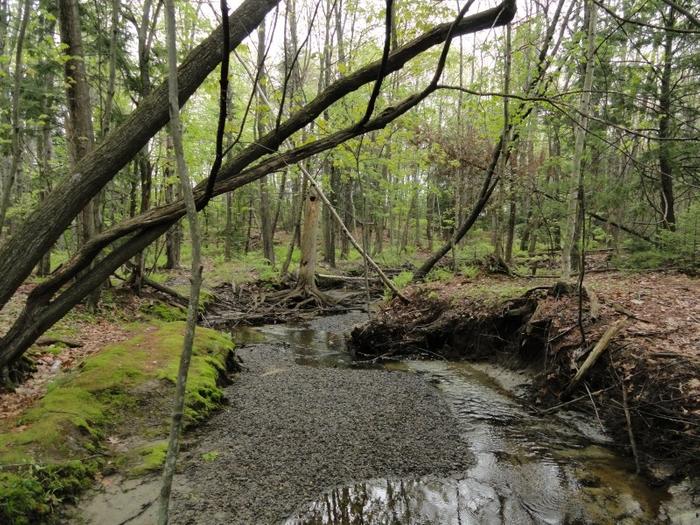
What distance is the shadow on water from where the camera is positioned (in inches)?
142

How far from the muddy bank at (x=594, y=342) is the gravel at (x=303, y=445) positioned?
1797 mm

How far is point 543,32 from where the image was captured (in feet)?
41.8

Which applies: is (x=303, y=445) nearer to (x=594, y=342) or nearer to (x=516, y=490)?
(x=516, y=490)

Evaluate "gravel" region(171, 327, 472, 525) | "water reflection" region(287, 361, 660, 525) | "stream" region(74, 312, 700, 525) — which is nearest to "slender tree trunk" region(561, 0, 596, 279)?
"stream" region(74, 312, 700, 525)

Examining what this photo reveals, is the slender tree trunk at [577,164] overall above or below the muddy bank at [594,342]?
above

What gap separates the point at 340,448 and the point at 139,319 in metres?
6.80

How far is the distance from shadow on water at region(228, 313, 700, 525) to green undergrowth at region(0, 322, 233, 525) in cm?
190

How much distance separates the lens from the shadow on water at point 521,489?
142 inches

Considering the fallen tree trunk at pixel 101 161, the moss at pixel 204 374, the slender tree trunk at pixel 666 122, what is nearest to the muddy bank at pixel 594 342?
the slender tree trunk at pixel 666 122

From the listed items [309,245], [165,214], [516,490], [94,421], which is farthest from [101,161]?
[309,245]

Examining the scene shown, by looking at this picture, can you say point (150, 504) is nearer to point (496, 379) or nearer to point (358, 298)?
point (496, 379)

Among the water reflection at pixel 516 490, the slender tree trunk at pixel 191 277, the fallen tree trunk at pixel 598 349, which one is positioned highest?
the slender tree trunk at pixel 191 277

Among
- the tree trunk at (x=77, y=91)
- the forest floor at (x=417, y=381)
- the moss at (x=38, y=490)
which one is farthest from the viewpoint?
the tree trunk at (x=77, y=91)

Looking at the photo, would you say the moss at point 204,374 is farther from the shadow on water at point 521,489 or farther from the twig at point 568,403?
the twig at point 568,403
